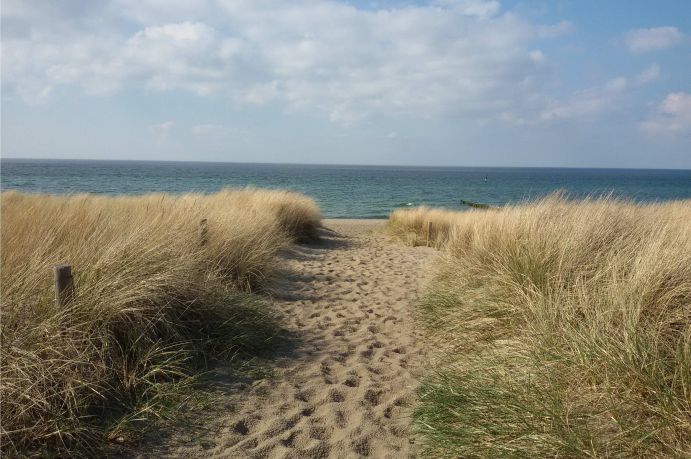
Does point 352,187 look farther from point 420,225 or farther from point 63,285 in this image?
point 63,285

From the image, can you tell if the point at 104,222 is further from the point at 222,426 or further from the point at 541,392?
the point at 541,392

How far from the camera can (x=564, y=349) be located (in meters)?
3.17

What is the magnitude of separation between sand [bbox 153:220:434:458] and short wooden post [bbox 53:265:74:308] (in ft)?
4.63

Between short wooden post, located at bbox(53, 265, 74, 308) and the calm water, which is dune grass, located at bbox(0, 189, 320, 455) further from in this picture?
the calm water

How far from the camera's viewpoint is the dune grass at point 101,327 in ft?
9.29

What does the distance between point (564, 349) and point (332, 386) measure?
1917 millimetres

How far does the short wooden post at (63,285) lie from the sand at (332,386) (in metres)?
1.41

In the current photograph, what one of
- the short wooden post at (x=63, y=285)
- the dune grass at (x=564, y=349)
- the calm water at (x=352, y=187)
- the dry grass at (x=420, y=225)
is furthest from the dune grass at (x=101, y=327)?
the dry grass at (x=420, y=225)

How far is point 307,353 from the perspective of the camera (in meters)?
4.72

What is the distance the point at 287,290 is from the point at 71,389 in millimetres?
4197

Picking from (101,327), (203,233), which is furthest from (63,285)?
(203,233)

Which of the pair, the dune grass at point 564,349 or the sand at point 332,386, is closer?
the dune grass at point 564,349

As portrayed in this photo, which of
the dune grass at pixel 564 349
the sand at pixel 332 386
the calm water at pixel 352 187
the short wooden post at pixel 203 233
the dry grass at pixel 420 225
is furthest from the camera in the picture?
the calm water at pixel 352 187

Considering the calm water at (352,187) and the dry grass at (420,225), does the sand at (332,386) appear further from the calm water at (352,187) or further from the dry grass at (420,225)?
the dry grass at (420,225)
